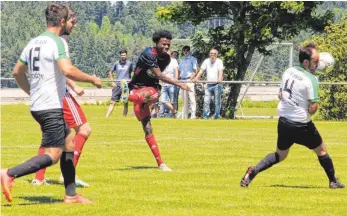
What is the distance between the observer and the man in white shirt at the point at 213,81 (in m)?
29.8

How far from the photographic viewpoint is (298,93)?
12766mm

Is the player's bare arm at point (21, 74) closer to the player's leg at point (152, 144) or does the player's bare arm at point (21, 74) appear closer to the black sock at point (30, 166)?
the black sock at point (30, 166)

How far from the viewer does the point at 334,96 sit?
3192 cm

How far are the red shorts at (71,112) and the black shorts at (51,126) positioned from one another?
0.56 metres

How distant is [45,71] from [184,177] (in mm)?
4089

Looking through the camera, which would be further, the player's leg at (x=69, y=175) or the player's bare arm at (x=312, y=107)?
the player's bare arm at (x=312, y=107)

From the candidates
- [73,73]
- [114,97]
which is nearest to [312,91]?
[73,73]

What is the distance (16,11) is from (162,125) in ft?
576

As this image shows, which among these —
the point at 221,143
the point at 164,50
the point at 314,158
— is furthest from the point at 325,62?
the point at 221,143

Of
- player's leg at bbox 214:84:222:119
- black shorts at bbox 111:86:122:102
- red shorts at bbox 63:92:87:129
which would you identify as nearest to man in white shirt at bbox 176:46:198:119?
player's leg at bbox 214:84:222:119

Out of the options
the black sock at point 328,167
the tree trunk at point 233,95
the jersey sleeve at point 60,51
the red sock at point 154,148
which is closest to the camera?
the jersey sleeve at point 60,51

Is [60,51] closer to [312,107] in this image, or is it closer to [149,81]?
[312,107]

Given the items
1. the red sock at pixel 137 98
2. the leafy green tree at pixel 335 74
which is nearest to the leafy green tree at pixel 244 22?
the leafy green tree at pixel 335 74

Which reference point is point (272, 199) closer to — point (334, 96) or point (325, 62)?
point (325, 62)
